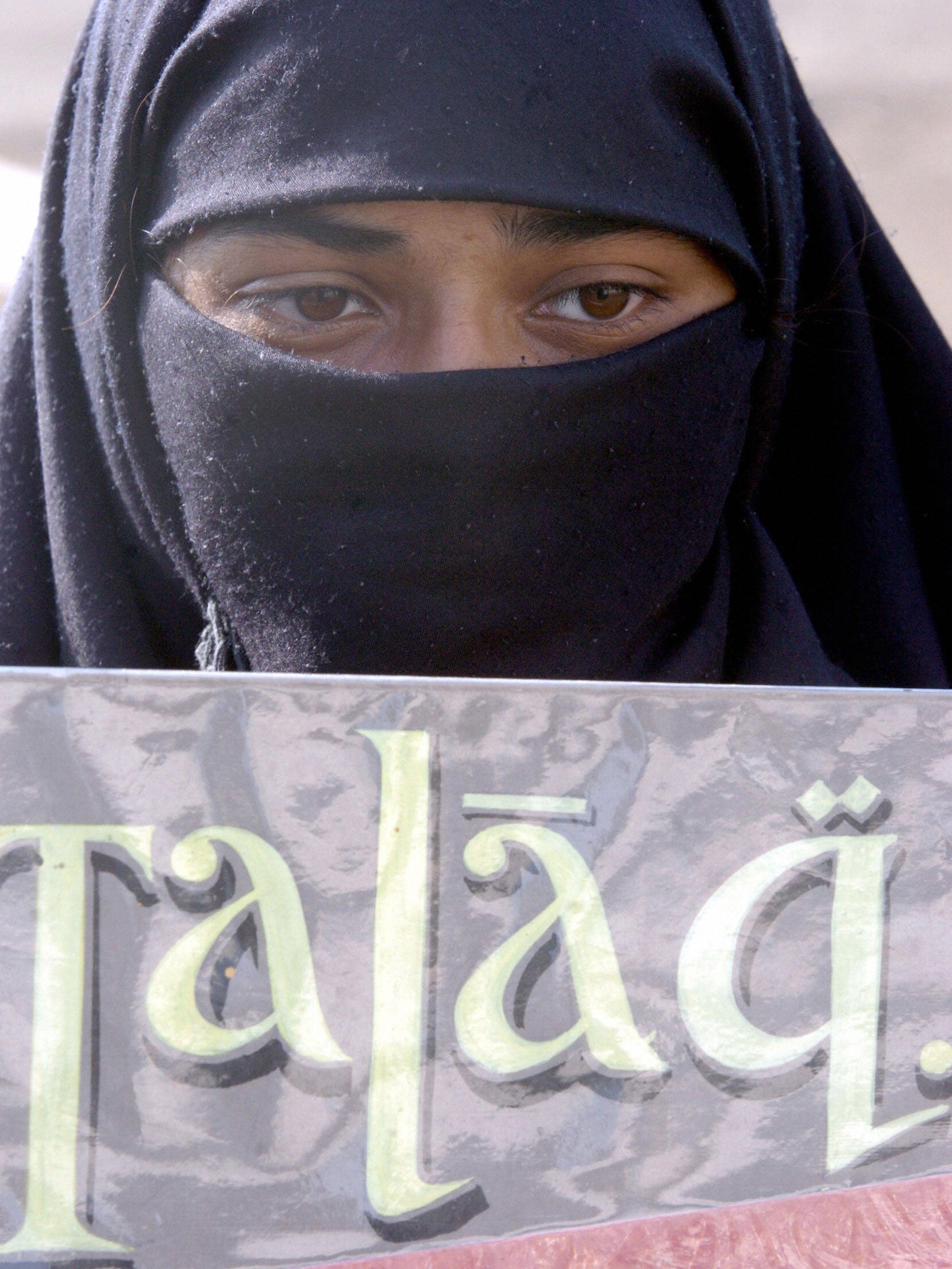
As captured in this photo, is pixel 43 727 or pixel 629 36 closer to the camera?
pixel 43 727

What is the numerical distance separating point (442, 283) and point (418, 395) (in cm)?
10

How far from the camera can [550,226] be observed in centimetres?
93

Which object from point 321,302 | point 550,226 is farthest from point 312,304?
point 550,226

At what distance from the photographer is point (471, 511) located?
93 centimetres

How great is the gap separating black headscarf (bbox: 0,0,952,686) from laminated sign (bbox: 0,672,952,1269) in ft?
1.24

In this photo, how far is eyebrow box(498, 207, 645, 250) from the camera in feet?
3.03

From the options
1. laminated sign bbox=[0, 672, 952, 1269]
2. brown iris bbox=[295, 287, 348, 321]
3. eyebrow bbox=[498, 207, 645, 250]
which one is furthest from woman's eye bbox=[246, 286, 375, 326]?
laminated sign bbox=[0, 672, 952, 1269]

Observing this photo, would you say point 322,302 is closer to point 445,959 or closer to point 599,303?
point 599,303

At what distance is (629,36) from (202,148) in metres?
0.37

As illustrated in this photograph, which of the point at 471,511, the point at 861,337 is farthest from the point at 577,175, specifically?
the point at 861,337

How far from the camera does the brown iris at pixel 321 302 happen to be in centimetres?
98

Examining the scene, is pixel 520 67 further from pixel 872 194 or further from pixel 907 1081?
pixel 872 194

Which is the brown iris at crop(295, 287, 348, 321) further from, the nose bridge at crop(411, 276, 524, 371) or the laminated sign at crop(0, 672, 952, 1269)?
the laminated sign at crop(0, 672, 952, 1269)

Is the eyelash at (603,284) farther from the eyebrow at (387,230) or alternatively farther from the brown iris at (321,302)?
the brown iris at (321,302)
